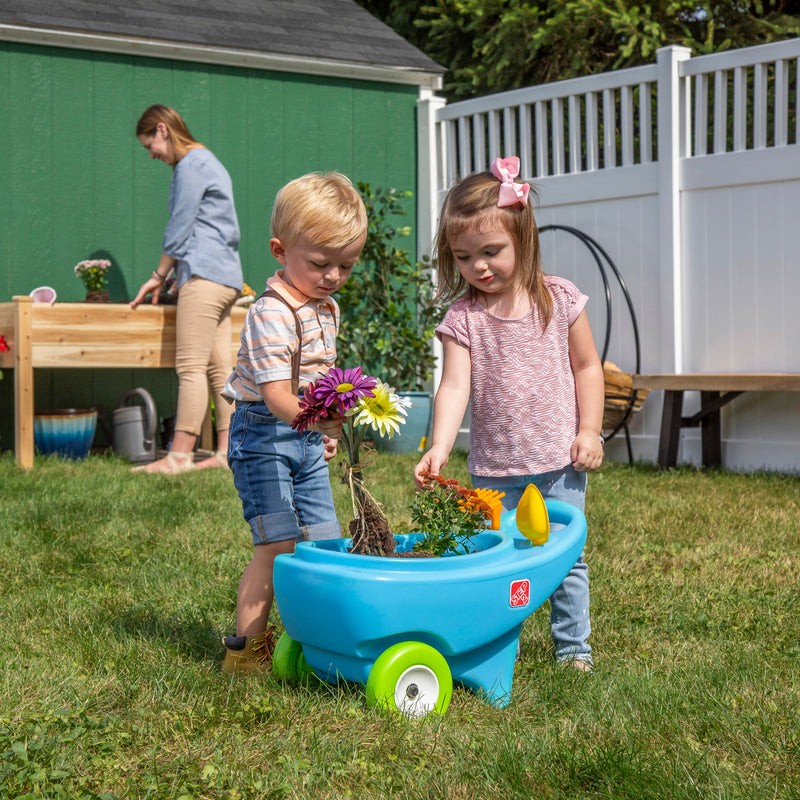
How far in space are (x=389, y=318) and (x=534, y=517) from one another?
15.7 ft

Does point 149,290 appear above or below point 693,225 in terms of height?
below

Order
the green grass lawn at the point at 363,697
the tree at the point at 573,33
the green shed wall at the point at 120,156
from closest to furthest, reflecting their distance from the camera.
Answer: the green grass lawn at the point at 363,697
the green shed wall at the point at 120,156
the tree at the point at 573,33

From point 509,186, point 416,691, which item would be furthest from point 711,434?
point 416,691

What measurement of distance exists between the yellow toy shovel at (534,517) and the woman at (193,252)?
141 inches

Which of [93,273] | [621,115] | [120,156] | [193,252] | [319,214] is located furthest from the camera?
[120,156]

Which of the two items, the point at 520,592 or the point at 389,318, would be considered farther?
the point at 389,318

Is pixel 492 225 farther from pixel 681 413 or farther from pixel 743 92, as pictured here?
pixel 743 92

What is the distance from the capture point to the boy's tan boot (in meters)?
2.49

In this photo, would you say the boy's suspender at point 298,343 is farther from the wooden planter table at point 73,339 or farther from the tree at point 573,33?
the tree at point 573,33

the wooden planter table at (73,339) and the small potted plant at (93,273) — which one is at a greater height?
the small potted plant at (93,273)

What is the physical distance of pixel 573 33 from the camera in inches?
357

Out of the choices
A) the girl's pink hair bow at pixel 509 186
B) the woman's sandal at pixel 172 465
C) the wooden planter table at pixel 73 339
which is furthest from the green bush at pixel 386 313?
the girl's pink hair bow at pixel 509 186

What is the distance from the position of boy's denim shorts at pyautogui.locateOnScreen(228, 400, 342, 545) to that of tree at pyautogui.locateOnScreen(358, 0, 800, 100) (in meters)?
6.44

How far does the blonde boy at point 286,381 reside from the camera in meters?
2.46
